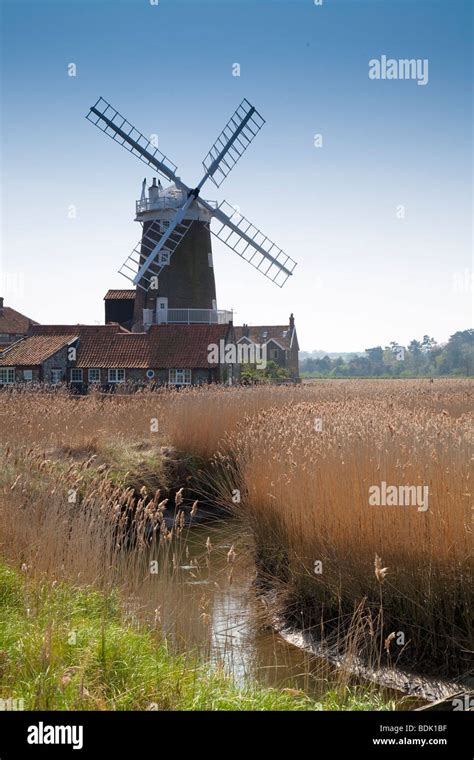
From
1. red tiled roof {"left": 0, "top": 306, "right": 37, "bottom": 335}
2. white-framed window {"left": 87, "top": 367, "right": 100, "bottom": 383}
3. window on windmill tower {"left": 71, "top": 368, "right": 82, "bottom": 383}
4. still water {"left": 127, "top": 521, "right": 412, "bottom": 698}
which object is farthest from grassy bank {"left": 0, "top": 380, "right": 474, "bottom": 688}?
red tiled roof {"left": 0, "top": 306, "right": 37, "bottom": 335}

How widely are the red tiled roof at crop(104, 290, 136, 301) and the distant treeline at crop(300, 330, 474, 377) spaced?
157 feet

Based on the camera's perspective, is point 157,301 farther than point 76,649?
Yes

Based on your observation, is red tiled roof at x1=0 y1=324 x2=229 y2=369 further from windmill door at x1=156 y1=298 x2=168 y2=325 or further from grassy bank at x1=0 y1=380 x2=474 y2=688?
grassy bank at x1=0 y1=380 x2=474 y2=688

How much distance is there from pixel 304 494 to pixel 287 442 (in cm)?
172

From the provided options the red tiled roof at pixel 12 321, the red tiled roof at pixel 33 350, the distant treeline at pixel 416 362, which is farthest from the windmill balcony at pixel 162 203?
the distant treeline at pixel 416 362

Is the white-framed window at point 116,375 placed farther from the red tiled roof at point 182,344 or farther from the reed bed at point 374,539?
the reed bed at point 374,539

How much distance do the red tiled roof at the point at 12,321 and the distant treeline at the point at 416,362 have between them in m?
41.4

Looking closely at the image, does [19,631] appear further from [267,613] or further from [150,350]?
[150,350]

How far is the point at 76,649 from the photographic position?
498 centimetres

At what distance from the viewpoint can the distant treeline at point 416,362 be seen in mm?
96463

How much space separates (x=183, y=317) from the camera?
34.1 meters

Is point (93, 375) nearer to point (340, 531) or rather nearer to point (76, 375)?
point (76, 375)

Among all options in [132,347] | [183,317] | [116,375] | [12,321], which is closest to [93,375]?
[116,375]
